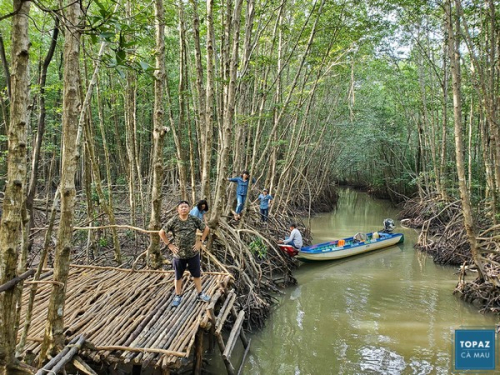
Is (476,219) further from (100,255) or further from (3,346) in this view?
(3,346)

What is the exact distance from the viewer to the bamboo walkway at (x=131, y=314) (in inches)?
131

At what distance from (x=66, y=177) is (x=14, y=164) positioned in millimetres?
720

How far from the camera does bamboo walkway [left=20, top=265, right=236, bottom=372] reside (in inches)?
131

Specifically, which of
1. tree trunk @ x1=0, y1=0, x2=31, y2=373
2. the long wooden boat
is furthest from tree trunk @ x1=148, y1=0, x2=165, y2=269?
the long wooden boat

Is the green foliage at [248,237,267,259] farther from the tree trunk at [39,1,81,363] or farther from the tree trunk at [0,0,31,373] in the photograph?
the tree trunk at [0,0,31,373]

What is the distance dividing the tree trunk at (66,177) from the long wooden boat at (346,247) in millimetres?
5983

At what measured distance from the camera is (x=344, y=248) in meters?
9.72

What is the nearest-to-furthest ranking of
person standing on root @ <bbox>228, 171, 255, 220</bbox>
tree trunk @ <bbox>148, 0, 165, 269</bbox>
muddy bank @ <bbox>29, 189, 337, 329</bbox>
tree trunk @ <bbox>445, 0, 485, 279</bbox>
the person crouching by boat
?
tree trunk @ <bbox>148, 0, 165, 269</bbox> < muddy bank @ <bbox>29, 189, 337, 329</bbox> < tree trunk @ <bbox>445, 0, 485, 279</bbox> < person standing on root @ <bbox>228, 171, 255, 220</bbox> < the person crouching by boat

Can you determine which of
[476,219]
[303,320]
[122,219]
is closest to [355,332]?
[303,320]

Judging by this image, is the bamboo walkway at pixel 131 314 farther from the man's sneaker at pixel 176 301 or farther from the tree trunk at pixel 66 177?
the tree trunk at pixel 66 177

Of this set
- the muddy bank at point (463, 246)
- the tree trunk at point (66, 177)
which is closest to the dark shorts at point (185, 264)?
the tree trunk at point (66, 177)

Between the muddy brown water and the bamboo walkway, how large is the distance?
1.09 metres

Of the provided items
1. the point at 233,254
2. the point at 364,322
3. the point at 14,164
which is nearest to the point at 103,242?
the point at 233,254

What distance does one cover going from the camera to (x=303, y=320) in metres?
6.16
